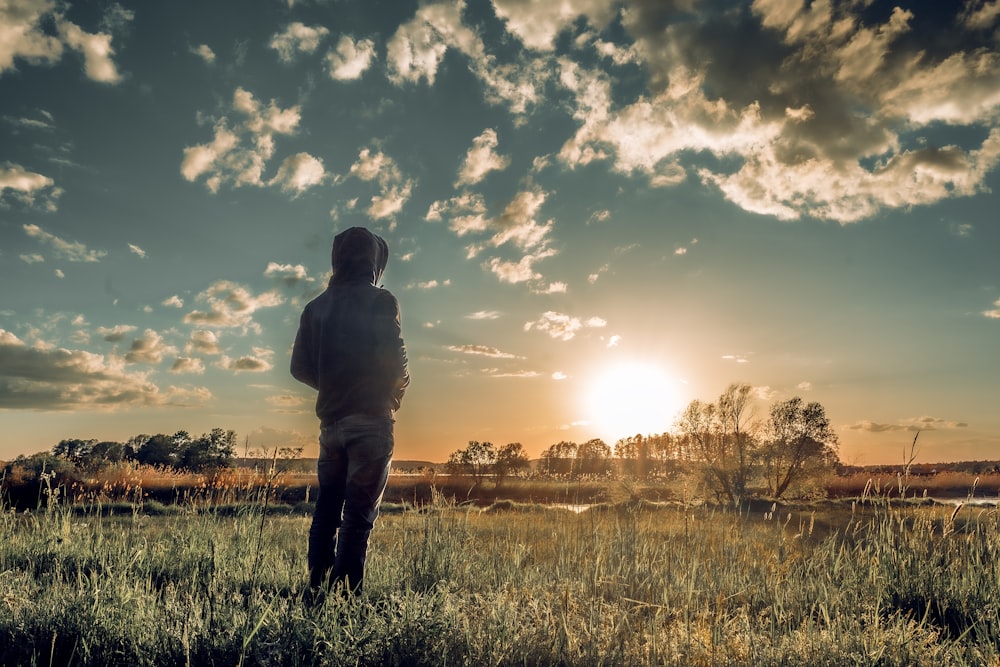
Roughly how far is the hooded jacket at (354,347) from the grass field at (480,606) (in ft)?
3.87

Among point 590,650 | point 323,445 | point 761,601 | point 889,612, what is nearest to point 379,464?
point 323,445

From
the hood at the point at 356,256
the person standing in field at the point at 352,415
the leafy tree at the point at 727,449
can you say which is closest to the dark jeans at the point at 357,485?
the person standing in field at the point at 352,415

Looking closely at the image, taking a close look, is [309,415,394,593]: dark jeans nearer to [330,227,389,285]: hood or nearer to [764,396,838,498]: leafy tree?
[330,227,389,285]: hood

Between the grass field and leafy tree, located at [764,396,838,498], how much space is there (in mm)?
17508

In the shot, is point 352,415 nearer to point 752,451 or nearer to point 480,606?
Answer: point 480,606

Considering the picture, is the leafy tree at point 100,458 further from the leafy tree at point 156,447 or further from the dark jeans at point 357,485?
the leafy tree at point 156,447

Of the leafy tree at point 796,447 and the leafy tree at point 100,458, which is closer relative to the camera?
the leafy tree at point 100,458

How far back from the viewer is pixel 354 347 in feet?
13.8

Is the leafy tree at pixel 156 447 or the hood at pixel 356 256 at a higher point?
the hood at pixel 356 256

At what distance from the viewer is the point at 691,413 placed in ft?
75.0

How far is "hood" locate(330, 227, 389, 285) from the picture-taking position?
4.62m

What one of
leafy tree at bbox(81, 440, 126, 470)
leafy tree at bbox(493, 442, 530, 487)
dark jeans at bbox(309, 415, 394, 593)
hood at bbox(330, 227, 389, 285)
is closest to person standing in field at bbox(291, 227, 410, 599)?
dark jeans at bbox(309, 415, 394, 593)

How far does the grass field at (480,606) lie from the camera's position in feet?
10.1

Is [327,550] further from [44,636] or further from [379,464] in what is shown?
[44,636]
